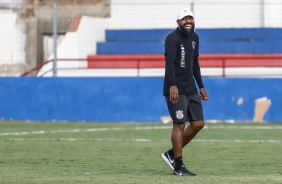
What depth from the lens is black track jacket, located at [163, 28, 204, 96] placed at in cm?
1102

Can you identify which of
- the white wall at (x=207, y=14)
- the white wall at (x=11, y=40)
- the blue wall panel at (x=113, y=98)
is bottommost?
the blue wall panel at (x=113, y=98)

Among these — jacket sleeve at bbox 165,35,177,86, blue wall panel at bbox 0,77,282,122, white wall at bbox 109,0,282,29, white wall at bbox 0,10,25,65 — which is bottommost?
blue wall panel at bbox 0,77,282,122

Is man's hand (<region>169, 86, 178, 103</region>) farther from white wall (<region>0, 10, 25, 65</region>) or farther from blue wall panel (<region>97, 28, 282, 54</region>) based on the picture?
white wall (<region>0, 10, 25, 65</region>)

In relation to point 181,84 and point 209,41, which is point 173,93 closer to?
point 181,84

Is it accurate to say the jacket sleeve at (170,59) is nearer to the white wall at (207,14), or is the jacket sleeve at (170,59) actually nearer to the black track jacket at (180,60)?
the black track jacket at (180,60)

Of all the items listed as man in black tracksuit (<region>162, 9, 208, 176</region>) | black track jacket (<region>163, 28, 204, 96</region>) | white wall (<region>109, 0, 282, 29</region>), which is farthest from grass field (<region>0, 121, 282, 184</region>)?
white wall (<region>109, 0, 282, 29</region>)

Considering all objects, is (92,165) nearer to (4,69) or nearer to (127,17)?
(4,69)

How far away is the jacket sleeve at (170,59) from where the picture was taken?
10992 millimetres

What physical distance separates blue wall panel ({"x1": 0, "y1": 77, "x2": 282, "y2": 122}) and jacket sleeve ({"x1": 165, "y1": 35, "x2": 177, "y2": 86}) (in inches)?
440

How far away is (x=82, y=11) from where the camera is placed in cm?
3097

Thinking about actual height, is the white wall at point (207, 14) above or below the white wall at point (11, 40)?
above

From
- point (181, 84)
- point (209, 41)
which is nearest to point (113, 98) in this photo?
point (209, 41)

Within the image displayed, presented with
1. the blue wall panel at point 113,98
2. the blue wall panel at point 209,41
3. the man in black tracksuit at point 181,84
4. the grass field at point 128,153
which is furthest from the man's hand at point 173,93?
the blue wall panel at point 209,41

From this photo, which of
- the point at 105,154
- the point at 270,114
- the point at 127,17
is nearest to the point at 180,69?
the point at 105,154
